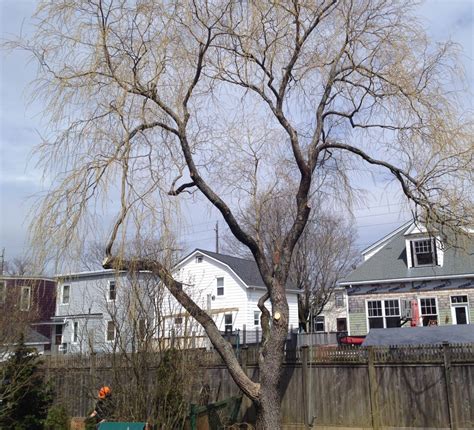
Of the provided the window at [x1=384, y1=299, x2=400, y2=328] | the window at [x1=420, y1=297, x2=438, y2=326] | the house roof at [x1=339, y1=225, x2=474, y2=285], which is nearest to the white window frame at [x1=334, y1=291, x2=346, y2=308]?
the house roof at [x1=339, y1=225, x2=474, y2=285]

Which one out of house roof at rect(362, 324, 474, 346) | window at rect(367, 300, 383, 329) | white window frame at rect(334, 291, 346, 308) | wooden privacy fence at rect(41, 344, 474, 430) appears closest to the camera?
wooden privacy fence at rect(41, 344, 474, 430)

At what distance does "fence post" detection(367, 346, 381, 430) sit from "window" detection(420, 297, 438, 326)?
46.7 feet

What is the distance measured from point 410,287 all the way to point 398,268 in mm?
1221

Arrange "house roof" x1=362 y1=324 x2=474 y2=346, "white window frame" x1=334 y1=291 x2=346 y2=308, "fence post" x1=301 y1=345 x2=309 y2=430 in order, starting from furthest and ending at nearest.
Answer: "white window frame" x1=334 y1=291 x2=346 y2=308 → "house roof" x1=362 y1=324 x2=474 y2=346 → "fence post" x1=301 y1=345 x2=309 y2=430

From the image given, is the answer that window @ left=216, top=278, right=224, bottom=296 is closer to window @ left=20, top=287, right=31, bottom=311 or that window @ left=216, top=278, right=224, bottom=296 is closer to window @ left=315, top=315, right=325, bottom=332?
window @ left=315, top=315, right=325, bottom=332

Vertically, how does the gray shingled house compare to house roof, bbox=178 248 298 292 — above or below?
below

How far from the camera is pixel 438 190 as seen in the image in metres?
8.23

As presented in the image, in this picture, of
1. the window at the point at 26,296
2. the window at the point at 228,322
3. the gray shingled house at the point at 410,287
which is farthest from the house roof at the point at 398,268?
the window at the point at 26,296

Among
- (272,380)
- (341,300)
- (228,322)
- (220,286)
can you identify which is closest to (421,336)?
(272,380)

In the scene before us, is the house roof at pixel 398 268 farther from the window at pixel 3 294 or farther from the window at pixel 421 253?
the window at pixel 3 294

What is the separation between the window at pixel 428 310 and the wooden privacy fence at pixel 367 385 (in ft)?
46.2

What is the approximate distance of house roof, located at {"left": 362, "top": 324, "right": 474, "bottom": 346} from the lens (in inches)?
476

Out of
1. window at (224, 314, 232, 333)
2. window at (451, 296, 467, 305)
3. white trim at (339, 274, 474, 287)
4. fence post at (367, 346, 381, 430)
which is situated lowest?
fence post at (367, 346, 381, 430)

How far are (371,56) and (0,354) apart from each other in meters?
8.59
